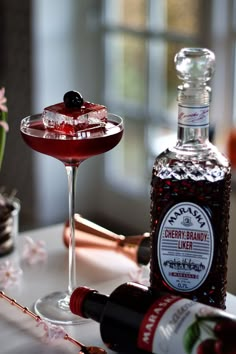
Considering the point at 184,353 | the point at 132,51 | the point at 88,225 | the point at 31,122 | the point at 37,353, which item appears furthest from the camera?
the point at 132,51

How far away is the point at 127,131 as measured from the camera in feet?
10.1

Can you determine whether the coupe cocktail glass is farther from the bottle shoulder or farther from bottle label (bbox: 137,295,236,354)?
bottle label (bbox: 137,295,236,354)

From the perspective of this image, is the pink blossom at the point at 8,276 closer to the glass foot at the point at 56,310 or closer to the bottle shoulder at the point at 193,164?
the glass foot at the point at 56,310

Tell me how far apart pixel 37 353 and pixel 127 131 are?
216 cm

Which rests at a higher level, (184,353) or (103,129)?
(103,129)

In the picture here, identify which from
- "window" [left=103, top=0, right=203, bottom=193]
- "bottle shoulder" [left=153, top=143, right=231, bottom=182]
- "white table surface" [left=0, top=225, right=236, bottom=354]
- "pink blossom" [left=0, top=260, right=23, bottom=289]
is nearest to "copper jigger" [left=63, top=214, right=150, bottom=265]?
"white table surface" [left=0, top=225, right=236, bottom=354]

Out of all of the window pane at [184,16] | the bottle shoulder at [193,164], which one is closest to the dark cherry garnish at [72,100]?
the bottle shoulder at [193,164]

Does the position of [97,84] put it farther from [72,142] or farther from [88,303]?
[88,303]

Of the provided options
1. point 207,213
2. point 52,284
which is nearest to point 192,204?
point 207,213

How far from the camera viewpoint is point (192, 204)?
941 millimetres

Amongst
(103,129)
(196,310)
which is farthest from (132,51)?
(196,310)

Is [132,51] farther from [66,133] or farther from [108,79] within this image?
[66,133]

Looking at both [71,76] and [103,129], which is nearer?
[103,129]

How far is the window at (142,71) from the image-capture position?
2.79 m
